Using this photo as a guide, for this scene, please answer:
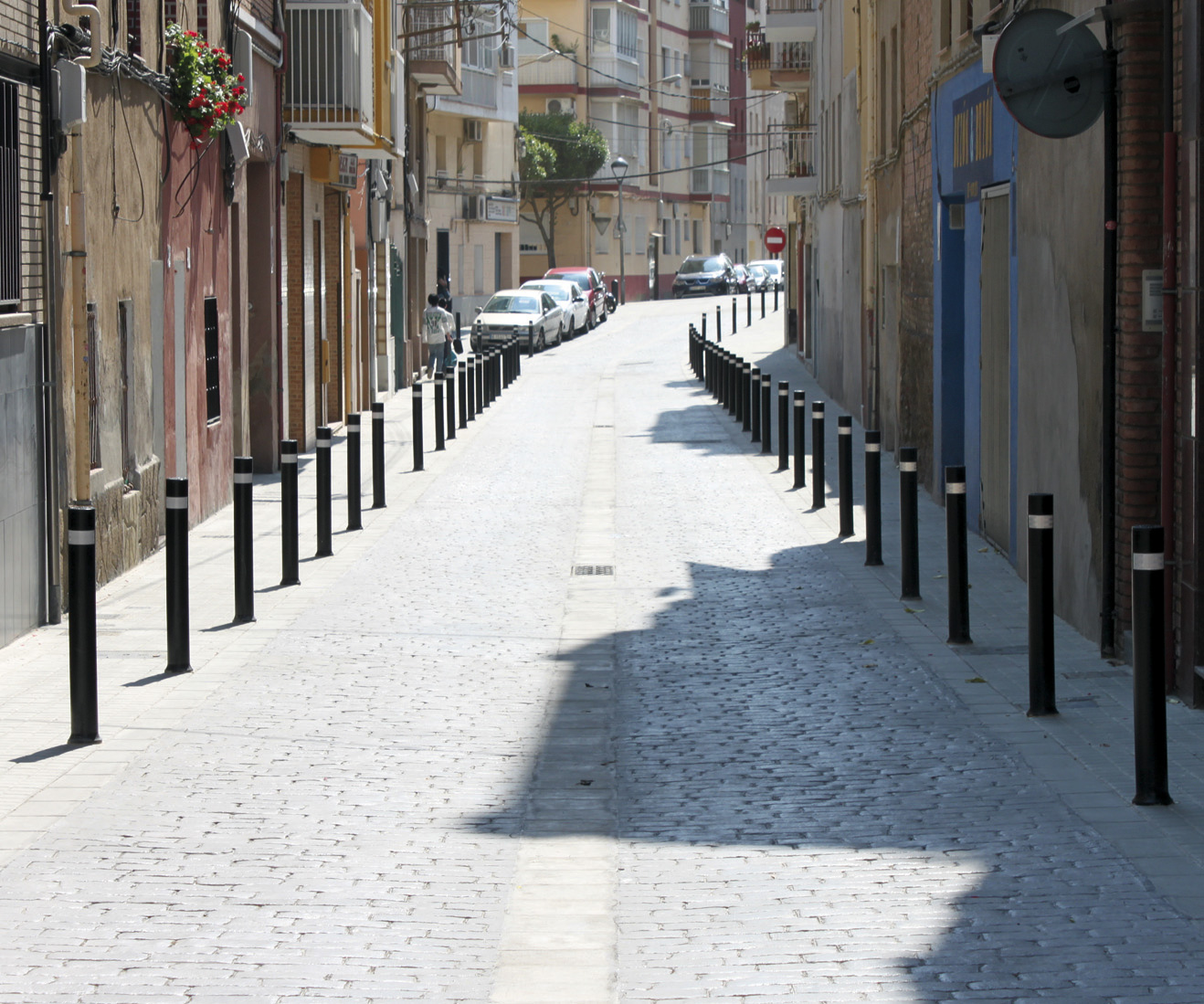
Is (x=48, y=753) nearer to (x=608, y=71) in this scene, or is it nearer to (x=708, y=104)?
(x=608, y=71)

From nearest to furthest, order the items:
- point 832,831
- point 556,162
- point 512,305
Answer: point 832,831 → point 512,305 → point 556,162

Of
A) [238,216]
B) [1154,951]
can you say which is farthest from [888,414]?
[1154,951]

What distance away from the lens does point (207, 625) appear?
1067 cm

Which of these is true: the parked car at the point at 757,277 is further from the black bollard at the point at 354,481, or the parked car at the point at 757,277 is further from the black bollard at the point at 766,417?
the black bollard at the point at 354,481

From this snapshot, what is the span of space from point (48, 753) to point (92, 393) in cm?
493

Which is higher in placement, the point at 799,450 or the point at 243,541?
the point at 799,450

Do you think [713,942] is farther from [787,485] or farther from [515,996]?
[787,485]

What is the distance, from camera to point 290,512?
12.1 metres

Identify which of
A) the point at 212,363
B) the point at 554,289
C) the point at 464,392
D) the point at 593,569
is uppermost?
the point at 554,289

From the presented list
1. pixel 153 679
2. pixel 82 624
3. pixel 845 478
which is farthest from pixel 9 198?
pixel 845 478

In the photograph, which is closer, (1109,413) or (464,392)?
(1109,413)

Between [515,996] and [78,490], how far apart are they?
7.34 meters

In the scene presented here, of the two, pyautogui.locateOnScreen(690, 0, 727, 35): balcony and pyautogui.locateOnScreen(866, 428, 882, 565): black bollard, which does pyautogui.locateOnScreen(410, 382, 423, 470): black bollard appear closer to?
pyautogui.locateOnScreen(866, 428, 882, 565): black bollard

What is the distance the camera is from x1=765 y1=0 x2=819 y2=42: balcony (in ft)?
125
